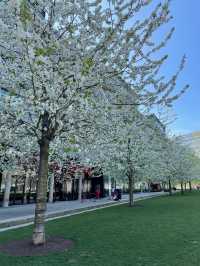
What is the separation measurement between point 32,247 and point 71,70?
5116mm

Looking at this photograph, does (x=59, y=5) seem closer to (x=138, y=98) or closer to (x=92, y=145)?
(x=138, y=98)

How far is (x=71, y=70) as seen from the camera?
24.4 ft


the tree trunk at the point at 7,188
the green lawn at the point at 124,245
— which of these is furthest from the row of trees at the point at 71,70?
the tree trunk at the point at 7,188

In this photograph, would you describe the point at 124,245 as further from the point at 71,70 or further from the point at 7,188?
the point at 7,188

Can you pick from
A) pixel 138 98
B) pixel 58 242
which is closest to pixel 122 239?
pixel 58 242

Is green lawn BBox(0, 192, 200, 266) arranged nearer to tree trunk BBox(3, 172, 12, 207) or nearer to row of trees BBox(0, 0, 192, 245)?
row of trees BBox(0, 0, 192, 245)

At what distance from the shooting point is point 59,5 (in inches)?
302

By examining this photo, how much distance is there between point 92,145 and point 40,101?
3217mm

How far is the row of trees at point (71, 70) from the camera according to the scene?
7.08 m

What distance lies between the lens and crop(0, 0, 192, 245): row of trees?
7082 mm

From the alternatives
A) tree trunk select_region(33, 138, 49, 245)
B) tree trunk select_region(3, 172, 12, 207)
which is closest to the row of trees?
tree trunk select_region(33, 138, 49, 245)

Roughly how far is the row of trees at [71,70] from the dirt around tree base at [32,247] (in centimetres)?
36

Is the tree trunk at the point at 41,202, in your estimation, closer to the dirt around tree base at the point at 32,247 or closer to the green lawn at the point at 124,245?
the dirt around tree base at the point at 32,247

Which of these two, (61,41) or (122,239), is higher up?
(61,41)
